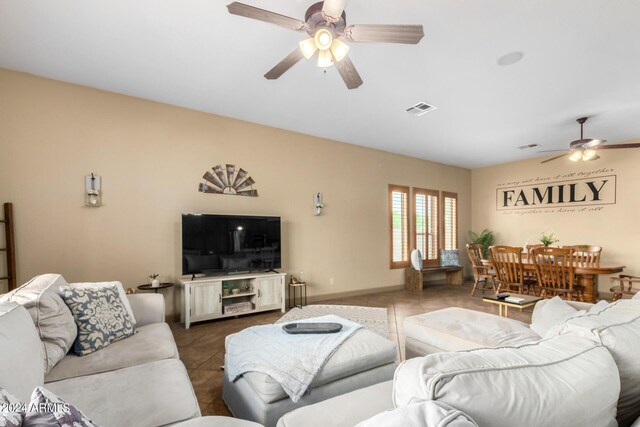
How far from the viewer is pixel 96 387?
1.51m

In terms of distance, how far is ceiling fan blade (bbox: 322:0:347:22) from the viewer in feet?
5.60

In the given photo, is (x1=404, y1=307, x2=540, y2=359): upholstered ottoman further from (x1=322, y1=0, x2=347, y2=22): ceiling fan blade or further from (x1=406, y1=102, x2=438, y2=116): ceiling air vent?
(x1=406, y1=102, x2=438, y2=116): ceiling air vent

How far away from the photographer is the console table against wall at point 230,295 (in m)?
3.81

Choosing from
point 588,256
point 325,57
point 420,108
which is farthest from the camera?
point 588,256

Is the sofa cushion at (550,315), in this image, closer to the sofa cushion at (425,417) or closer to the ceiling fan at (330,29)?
the sofa cushion at (425,417)

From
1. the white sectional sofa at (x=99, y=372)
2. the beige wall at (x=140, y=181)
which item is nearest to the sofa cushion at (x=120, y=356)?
the white sectional sofa at (x=99, y=372)

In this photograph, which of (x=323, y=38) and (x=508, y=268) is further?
(x=508, y=268)

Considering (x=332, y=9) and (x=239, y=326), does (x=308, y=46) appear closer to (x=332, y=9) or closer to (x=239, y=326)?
(x=332, y=9)

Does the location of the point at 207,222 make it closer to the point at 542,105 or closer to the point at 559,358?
the point at 559,358

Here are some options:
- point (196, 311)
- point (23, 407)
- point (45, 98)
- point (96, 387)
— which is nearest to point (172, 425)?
point (96, 387)

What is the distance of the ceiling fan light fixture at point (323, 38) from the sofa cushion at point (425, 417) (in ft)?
6.60

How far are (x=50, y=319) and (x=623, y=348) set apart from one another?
266 centimetres

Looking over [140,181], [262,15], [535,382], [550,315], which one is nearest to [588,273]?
[550,315]

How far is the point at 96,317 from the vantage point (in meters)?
2.02
